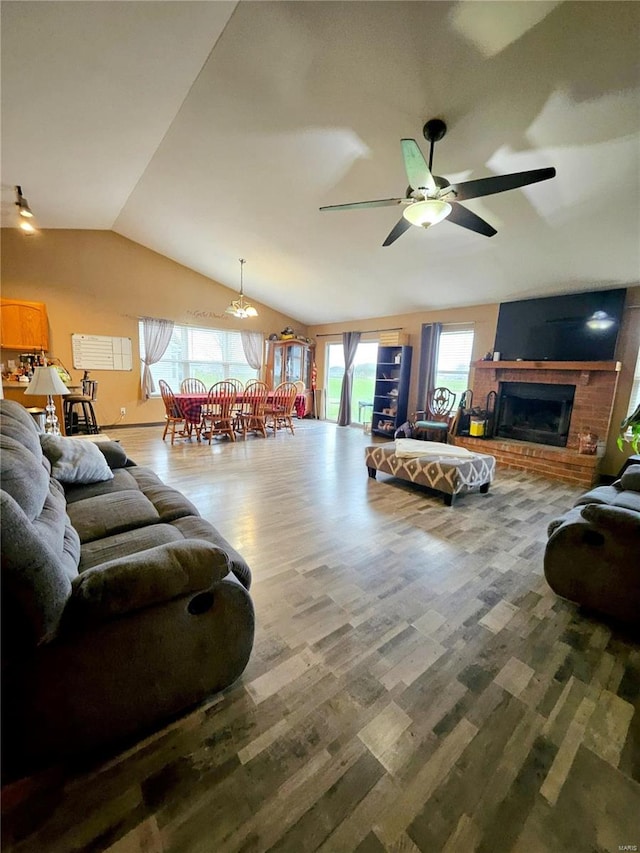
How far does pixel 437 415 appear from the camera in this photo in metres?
5.70

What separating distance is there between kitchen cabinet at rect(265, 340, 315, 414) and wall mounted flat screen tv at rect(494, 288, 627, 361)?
4346 mm

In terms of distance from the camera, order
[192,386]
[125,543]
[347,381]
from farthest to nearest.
Answer: [347,381], [192,386], [125,543]

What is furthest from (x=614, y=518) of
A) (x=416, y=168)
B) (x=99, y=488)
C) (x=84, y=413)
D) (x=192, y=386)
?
(x=192, y=386)

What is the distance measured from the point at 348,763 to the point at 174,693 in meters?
0.61

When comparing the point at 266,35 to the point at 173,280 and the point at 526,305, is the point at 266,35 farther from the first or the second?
the point at 173,280

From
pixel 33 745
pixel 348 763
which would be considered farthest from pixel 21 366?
pixel 348 763

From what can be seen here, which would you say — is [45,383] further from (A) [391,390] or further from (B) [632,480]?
(A) [391,390]

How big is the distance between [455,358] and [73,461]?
5.51m

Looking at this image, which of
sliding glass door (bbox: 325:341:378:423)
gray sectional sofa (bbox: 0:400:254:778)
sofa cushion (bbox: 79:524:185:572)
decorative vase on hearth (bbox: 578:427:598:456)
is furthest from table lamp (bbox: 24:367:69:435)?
decorative vase on hearth (bbox: 578:427:598:456)

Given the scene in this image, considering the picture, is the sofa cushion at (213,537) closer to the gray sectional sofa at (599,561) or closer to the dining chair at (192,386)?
the gray sectional sofa at (599,561)

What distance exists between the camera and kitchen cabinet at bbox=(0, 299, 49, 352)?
519 centimetres

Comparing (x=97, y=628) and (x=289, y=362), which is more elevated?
(x=289, y=362)

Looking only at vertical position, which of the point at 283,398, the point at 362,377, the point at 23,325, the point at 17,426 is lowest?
the point at 283,398

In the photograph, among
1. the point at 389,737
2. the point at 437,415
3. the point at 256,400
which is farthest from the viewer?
the point at 256,400
